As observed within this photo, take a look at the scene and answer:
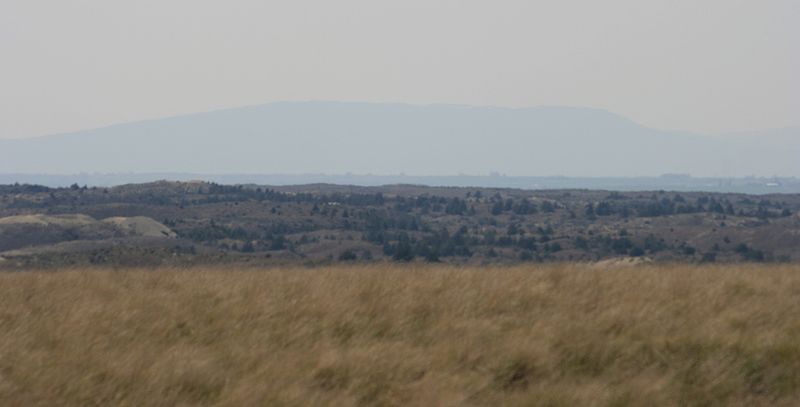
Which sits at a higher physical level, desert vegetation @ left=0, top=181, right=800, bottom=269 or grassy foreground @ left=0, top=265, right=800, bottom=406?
grassy foreground @ left=0, top=265, right=800, bottom=406

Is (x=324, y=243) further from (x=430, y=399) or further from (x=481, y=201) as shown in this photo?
(x=430, y=399)

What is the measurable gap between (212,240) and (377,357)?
4050cm

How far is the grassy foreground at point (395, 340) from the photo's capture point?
7.62 m

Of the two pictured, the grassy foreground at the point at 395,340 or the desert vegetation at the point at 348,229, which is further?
the desert vegetation at the point at 348,229

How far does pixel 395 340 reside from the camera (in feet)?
29.9

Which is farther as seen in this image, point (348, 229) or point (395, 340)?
point (348, 229)

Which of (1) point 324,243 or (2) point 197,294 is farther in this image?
(1) point 324,243

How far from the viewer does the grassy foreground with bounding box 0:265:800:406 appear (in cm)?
762

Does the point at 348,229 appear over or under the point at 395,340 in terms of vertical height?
under

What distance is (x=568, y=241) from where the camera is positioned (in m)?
47.8

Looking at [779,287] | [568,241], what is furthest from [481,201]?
[779,287]

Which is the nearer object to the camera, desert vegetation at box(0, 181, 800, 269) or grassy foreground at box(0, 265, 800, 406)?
grassy foreground at box(0, 265, 800, 406)

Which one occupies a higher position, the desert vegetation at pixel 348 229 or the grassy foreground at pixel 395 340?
the grassy foreground at pixel 395 340

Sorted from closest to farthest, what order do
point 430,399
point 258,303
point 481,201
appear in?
point 430,399, point 258,303, point 481,201
